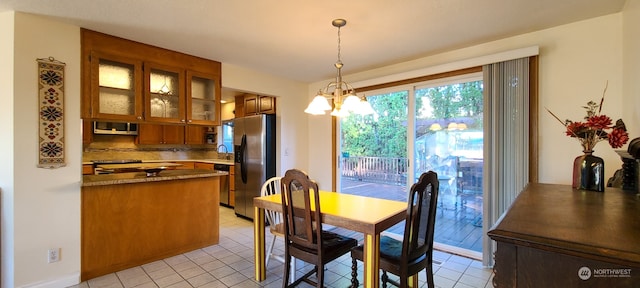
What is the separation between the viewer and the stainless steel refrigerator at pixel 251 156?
4.30 m

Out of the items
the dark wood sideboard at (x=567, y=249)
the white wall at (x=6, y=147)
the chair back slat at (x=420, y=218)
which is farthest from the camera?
the white wall at (x=6, y=147)

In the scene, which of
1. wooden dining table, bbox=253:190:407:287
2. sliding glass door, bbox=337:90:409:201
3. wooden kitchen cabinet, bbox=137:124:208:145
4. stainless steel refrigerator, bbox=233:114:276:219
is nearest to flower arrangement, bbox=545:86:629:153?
wooden dining table, bbox=253:190:407:287

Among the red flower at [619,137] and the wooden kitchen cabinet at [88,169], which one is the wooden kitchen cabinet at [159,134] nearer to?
the wooden kitchen cabinet at [88,169]

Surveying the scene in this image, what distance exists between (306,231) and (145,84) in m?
2.33

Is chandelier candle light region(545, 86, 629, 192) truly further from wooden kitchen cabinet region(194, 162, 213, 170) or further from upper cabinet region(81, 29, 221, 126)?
wooden kitchen cabinet region(194, 162, 213, 170)

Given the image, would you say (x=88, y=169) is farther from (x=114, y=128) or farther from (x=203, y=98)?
(x=203, y=98)

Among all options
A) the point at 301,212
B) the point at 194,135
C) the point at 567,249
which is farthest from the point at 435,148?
the point at 194,135

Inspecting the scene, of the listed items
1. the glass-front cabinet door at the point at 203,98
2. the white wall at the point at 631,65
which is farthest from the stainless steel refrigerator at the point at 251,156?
the white wall at the point at 631,65

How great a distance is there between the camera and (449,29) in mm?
2533

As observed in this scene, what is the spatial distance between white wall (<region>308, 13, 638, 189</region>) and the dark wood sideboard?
5.79 ft

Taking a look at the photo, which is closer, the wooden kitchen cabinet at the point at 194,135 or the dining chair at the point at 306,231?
the dining chair at the point at 306,231

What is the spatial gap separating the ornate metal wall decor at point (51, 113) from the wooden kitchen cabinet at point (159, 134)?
2647 millimetres

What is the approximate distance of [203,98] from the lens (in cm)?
351

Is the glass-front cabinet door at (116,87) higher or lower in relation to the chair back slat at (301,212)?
higher
